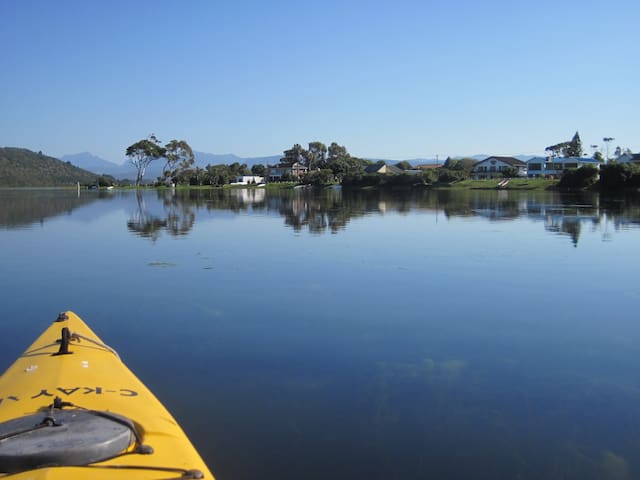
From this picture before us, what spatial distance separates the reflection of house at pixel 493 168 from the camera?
10534 centimetres

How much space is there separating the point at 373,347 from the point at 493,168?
4154 inches

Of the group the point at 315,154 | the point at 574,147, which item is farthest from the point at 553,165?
the point at 315,154

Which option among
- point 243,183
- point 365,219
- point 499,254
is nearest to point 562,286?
point 499,254

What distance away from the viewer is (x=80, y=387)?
4.71 meters

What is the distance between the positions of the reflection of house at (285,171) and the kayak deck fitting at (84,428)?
400 feet

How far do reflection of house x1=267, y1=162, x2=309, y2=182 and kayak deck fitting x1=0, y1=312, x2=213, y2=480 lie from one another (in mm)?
122033

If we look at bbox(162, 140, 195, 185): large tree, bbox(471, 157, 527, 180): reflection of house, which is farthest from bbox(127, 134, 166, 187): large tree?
bbox(471, 157, 527, 180): reflection of house

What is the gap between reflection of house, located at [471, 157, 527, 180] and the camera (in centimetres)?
10534

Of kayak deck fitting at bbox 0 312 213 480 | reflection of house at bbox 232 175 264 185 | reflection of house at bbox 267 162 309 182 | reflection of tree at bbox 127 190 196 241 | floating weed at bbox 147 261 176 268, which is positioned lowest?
floating weed at bbox 147 261 176 268

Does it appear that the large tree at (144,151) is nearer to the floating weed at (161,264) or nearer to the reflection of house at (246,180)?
the reflection of house at (246,180)

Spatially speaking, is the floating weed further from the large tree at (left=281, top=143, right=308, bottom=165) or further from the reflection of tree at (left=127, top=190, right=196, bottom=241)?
the large tree at (left=281, top=143, right=308, bottom=165)

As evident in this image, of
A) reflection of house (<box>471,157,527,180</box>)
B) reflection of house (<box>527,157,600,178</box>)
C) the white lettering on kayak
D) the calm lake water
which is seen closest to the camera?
the white lettering on kayak

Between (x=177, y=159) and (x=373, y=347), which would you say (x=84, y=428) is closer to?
(x=373, y=347)

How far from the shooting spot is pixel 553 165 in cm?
10031
